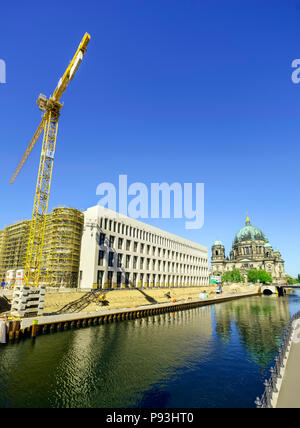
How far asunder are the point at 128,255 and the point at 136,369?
60318 millimetres

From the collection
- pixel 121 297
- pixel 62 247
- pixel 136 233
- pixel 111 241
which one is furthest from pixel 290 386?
pixel 136 233

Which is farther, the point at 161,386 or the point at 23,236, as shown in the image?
the point at 23,236

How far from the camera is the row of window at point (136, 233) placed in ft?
253

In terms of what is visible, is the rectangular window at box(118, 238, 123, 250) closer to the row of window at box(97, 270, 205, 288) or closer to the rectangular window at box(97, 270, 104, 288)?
the row of window at box(97, 270, 205, 288)

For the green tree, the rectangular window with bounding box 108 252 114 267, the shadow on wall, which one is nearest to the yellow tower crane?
the shadow on wall

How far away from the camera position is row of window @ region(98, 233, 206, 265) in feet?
247

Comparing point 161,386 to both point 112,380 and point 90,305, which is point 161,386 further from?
point 90,305

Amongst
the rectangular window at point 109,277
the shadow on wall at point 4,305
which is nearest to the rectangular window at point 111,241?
the rectangular window at point 109,277

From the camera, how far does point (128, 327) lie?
45.9m

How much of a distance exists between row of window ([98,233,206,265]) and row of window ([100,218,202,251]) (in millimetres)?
2286

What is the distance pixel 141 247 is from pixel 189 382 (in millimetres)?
70397

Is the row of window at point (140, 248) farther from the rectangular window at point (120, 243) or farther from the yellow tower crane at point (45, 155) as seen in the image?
the yellow tower crane at point (45, 155)

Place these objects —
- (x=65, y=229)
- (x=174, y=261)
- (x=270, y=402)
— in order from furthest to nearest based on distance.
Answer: (x=174, y=261) → (x=65, y=229) → (x=270, y=402)
